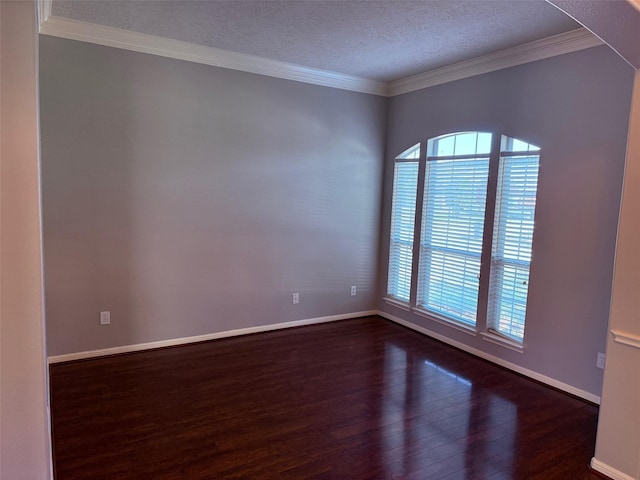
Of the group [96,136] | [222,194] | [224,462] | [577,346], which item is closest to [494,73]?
[577,346]

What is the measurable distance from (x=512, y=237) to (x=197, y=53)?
3224 millimetres

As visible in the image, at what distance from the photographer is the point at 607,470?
2.32 metres

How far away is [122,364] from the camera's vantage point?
11.7 feet

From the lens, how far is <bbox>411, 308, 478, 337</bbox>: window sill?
407 cm

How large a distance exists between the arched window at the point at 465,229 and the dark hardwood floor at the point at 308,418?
57cm

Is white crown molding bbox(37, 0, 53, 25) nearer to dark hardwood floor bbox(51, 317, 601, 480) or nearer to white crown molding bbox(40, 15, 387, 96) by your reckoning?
white crown molding bbox(40, 15, 387, 96)

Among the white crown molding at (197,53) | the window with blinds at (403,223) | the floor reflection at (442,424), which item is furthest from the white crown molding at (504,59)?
the floor reflection at (442,424)

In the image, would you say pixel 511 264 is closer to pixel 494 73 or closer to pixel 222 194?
pixel 494 73

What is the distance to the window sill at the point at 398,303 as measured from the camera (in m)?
4.83

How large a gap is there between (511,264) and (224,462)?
2.77 m

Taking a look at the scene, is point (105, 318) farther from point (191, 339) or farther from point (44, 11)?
point (44, 11)

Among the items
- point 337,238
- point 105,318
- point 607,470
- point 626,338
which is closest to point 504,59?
point 337,238

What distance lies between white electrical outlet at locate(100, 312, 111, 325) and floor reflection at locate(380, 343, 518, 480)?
2.42 meters

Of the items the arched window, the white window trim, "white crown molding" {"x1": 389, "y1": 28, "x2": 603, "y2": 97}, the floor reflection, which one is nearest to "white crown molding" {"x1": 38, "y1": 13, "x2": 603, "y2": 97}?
"white crown molding" {"x1": 389, "y1": 28, "x2": 603, "y2": 97}
